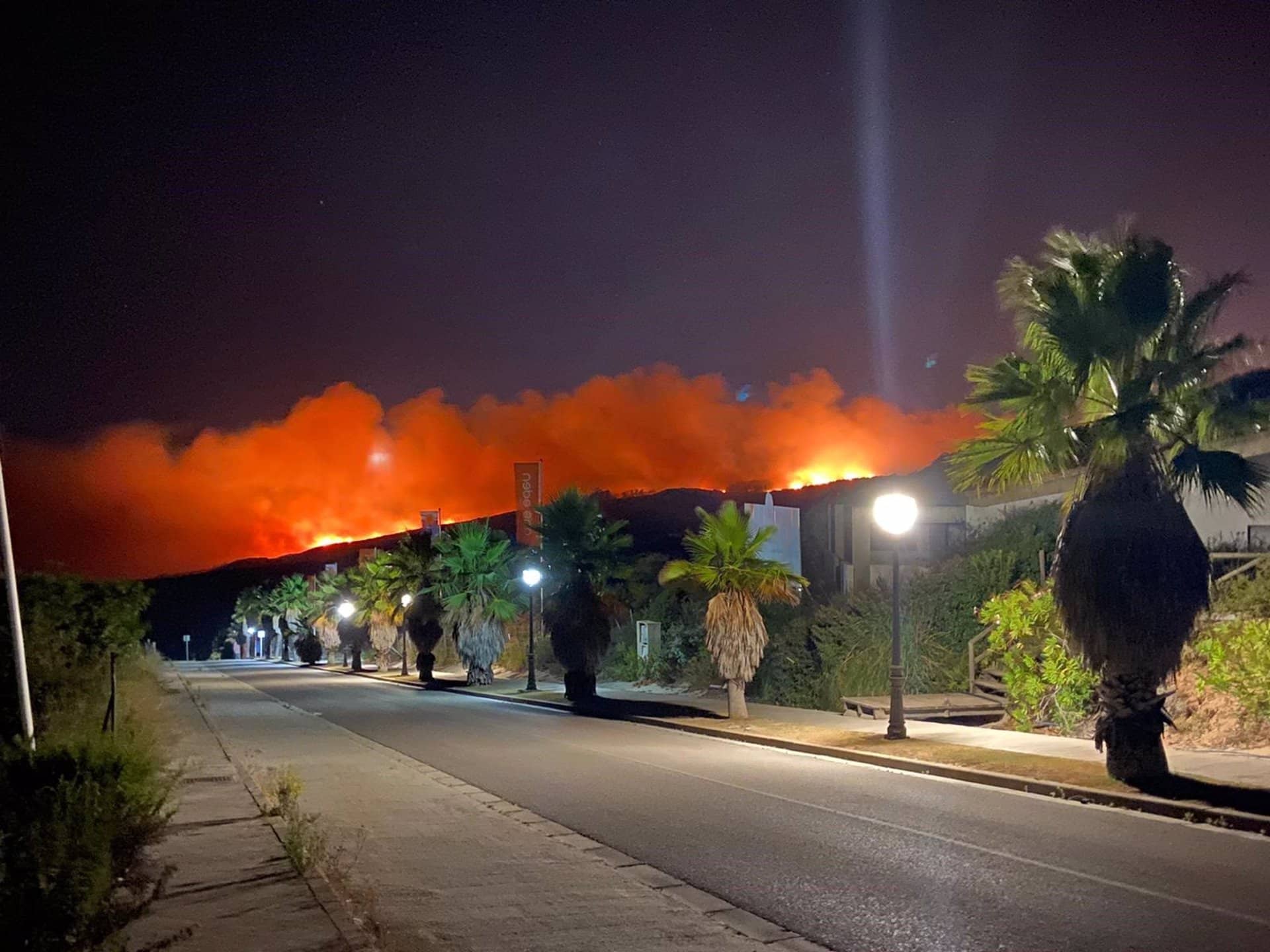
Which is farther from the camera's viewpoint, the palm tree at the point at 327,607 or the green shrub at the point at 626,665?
the palm tree at the point at 327,607

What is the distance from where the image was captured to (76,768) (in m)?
9.95

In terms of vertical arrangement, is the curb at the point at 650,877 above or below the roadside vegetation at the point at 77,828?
below

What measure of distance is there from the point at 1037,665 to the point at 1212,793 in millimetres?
9366

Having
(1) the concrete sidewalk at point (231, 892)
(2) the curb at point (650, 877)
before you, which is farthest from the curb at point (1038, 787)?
(1) the concrete sidewalk at point (231, 892)

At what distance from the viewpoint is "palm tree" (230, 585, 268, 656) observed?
5025 inches

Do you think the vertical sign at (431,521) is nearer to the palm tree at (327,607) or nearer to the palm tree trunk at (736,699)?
the palm tree at (327,607)

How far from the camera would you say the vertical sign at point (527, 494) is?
54219 mm

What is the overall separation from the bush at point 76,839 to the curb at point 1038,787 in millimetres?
9743

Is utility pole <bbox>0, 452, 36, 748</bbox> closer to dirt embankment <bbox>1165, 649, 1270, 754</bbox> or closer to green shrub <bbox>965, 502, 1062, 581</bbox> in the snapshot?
dirt embankment <bbox>1165, 649, 1270, 754</bbox>

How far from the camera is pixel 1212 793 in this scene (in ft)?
44.8

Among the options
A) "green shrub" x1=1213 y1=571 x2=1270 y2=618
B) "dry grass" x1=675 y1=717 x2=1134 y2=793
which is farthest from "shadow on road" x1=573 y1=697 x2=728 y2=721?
"green shrub" x1=1213 y1=571 x2=1270 y2=618

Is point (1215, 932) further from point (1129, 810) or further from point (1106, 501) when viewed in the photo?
point (1106, 501)

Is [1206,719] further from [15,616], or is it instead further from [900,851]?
[15,616]

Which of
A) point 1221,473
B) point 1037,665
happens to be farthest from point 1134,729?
point 1037,665
